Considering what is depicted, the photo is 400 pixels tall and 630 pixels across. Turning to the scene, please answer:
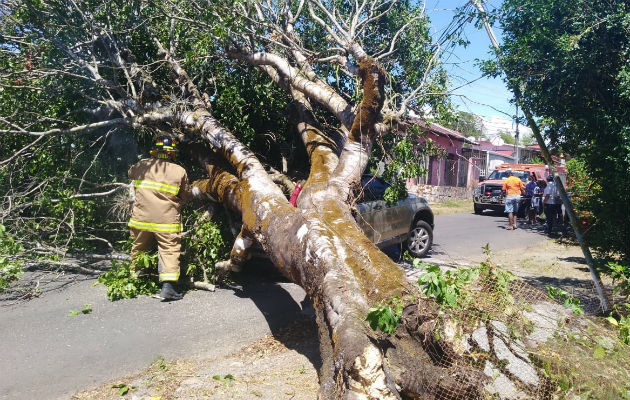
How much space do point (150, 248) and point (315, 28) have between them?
15.9ft

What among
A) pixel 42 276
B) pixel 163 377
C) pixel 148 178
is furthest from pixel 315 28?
pixel 163 377

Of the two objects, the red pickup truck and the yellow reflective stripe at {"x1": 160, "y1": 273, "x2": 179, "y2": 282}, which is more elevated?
A: the red pickup truck

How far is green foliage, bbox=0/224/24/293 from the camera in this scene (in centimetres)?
535

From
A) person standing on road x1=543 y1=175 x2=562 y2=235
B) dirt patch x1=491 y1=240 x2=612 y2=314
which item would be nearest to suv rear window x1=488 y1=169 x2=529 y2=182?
person standing on road x1=543 y1=175 x2=562 y2=235

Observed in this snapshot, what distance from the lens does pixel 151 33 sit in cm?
729

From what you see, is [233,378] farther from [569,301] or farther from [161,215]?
[569,301]

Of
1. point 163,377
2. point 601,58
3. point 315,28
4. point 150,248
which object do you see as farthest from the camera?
point 315,28

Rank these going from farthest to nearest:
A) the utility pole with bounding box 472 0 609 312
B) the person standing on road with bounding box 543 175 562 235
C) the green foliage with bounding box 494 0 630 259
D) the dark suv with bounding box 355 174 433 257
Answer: the person standing on road with bounding box 543 175 562 235 → the dark suv with bounding box 355 174 433 257 → the green foliage with bounding box 494 0 630 259 → the utility pole with bounding box 472 0 609 312

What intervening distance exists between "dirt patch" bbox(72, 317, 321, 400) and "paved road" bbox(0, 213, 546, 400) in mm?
156

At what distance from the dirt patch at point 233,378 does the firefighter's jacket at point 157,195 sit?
5.75 feet

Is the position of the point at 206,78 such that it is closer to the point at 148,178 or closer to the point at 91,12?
the point at 91,12

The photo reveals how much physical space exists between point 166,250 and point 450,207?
18038 millimetres

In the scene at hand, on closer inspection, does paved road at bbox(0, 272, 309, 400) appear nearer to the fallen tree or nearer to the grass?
the fallen tree

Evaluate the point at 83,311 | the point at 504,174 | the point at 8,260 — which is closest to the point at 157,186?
the point at 83,311
